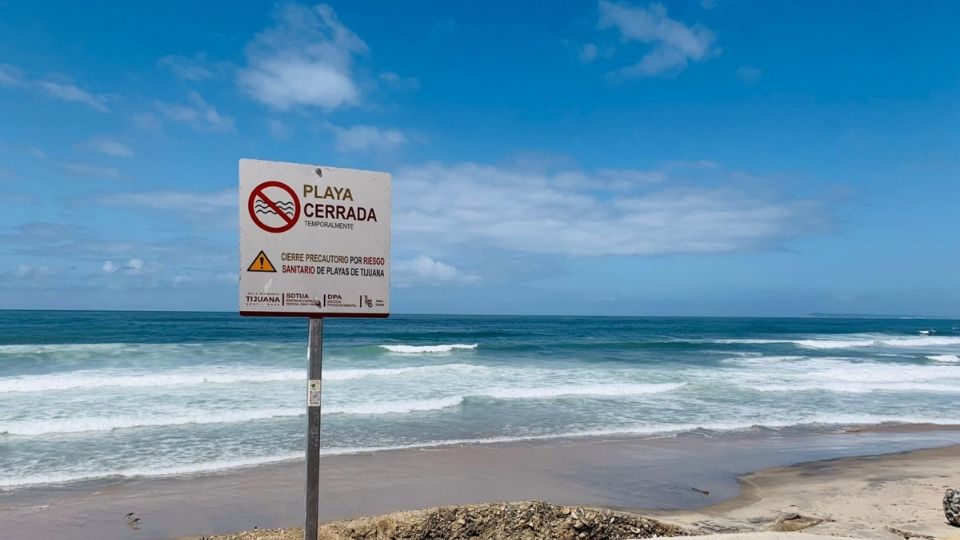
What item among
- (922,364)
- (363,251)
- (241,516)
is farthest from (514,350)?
(363,251)

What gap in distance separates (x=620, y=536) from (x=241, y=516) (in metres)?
4.26

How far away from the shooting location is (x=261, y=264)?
331 cm

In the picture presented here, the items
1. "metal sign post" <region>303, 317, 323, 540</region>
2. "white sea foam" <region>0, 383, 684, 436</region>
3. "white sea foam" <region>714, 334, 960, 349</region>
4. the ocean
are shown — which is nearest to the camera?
"metal sign post" <region>303, 317, 323, 540</region>

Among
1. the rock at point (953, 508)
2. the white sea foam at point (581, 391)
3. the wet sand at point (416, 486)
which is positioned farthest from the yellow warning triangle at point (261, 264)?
the white sea foam at point (581, 391)

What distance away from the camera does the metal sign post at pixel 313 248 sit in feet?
10.8

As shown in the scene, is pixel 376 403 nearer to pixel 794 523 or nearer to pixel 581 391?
pixel 581 391

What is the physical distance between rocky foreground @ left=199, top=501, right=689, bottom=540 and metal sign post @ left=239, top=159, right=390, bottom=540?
6.50 feet

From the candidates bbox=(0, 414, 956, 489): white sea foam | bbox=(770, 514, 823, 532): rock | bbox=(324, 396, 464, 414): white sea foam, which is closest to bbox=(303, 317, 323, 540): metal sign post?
bbox=(770, 514, 823, 532): rock

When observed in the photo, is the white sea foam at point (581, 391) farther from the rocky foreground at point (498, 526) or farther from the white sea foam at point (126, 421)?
the rocky foreground at point (498, 526)

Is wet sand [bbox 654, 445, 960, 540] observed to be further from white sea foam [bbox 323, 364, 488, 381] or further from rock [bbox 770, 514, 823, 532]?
white sea foam [bbox 323, 364, 488, 381]

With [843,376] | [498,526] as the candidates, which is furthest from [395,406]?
[843,376]

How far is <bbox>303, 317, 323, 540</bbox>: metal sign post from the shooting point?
11.5 feet

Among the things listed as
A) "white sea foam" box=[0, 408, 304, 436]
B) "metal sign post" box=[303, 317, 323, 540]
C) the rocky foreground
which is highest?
"metal sign post" box=[303, 317, 323, 540]

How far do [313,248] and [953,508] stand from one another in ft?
24.0
